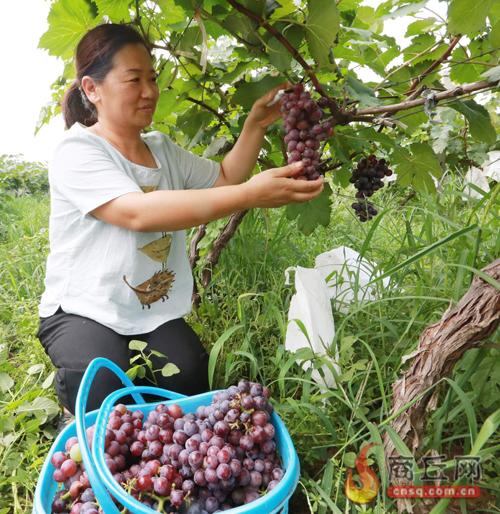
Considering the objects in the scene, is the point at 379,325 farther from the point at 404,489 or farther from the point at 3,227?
the point at 3,227

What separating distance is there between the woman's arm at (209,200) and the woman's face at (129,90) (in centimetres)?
33

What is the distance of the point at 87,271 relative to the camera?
1.54 meters

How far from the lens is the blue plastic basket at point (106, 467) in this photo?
85cm

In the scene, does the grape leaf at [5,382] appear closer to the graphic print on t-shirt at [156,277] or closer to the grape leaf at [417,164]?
the graphic print on t-shirt at [156,277]

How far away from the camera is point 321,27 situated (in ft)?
3.66

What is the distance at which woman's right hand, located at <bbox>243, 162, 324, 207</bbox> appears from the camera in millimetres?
1247

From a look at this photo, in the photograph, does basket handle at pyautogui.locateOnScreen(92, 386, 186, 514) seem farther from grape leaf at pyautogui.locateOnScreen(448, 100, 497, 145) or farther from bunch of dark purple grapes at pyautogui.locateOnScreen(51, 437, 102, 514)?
grape leaf at pyautogui.locateOnScreen(448, 100, 497, 145)

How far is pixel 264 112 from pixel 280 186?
16.1 inches

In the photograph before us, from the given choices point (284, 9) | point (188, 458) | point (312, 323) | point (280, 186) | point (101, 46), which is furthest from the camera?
point (101, 46)

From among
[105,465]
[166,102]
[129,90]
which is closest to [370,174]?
[166,102]

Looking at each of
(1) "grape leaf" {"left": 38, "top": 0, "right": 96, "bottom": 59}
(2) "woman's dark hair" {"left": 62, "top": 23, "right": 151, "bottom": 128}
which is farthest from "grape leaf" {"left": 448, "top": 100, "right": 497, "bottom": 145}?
(1) "grape leaf" {"left": 38, "top": 0, "right": 96, "bottom": 59}

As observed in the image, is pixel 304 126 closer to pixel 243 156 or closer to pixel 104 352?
pixel 243 156

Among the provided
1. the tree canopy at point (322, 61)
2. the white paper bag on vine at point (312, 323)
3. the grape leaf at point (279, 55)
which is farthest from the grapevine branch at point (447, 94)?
the white paper bag on vine at point (312, 323)

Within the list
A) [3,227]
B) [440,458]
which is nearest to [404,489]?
[440,458]
